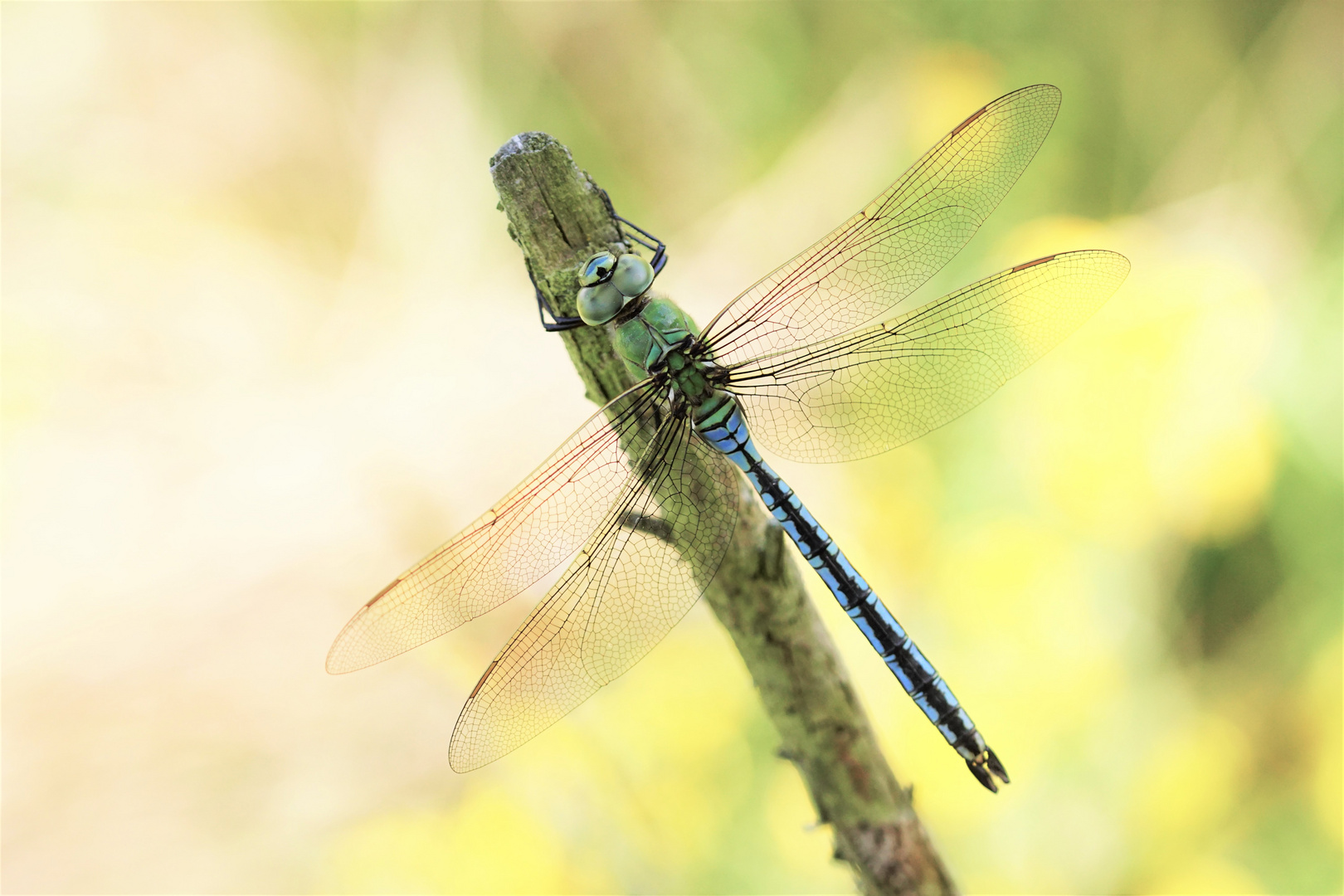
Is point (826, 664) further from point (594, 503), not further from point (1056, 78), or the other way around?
point (1056, 78)

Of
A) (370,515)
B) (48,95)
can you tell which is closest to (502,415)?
(370,515)

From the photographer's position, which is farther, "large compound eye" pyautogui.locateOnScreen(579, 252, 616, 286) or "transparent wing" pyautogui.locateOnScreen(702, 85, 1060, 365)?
"transparent wing" pyautogui.locateOnScreen(702, 85, 1060, 365)

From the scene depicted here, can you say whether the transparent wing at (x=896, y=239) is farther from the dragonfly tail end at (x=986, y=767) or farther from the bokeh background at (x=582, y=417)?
the bokeh background at (x=582, y=417)

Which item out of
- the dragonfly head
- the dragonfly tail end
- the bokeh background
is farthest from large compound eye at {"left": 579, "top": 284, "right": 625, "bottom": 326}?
the bokeh background

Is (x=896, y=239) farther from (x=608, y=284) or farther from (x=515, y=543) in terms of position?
(x=515, y=543)

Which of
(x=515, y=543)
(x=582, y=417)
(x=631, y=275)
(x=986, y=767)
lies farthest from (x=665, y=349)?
(x=582, y=417)

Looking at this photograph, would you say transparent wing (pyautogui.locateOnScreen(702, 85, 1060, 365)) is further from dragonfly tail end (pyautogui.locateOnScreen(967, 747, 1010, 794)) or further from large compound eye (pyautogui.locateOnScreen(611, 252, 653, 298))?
dragonfly tail end (pyautogui.locateOnScreen(967, 747, 1010, 794))

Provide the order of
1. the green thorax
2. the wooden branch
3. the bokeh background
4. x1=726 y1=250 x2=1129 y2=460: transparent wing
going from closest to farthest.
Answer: the wooden branch
the green thorax
x1=726 y1=250 x2=1129 y2=460: transparent wing
the bokeh background
